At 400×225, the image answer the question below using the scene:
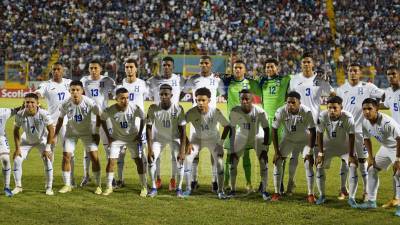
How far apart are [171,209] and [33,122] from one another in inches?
115

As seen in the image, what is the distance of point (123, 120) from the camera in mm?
9766

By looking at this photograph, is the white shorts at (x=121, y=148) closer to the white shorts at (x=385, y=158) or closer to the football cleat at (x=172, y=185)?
the football cleat at (x=172, y=185)

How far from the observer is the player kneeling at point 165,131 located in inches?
381

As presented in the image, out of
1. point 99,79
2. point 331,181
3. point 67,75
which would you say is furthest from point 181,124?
point 67,75

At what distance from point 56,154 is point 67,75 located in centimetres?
1198

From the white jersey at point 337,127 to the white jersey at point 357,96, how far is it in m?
0.63

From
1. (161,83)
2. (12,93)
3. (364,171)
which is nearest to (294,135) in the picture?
(364,171)

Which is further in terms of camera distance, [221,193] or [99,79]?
[99,79]

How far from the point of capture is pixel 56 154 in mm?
14617

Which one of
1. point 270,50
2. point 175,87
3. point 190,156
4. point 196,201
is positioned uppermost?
point 270,50

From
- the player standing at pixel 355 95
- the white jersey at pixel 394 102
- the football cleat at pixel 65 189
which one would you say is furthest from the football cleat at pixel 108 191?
the white jersey at pixel 394 102

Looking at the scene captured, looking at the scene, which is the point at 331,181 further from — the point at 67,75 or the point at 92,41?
the point at 92,41

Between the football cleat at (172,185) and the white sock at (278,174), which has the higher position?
the white sock at (278,174)

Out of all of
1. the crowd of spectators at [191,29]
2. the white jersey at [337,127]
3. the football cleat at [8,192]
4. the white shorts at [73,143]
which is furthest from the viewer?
the crowd of spectators at [191,29]
